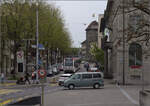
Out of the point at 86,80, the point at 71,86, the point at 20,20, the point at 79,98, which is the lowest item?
the point at 79,98

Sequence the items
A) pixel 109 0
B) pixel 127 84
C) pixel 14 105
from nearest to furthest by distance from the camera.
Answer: pixel 14 105
pixel 127 84
pixel 109 0

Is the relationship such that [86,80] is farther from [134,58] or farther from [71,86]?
[134,58]

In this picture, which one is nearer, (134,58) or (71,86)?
(71,86)

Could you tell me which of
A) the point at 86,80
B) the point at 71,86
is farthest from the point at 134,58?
the point at 71,86

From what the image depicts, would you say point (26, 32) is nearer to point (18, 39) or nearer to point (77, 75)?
point (18, 39)

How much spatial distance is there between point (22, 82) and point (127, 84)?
13436mm

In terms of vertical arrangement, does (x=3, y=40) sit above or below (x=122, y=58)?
above

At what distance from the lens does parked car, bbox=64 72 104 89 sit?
3256cm

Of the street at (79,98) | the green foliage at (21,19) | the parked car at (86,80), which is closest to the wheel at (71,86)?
the parked car at (86,80)

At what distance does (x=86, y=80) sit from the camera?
32625 mm

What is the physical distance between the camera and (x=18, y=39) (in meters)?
43.4

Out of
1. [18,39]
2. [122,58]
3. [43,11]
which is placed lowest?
[122,58]

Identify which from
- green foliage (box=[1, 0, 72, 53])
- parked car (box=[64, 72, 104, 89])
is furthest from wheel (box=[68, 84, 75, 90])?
green foliage (box=[1, 0, 72, 53])

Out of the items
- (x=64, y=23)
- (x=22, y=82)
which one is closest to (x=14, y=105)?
(x=22, y=82)
